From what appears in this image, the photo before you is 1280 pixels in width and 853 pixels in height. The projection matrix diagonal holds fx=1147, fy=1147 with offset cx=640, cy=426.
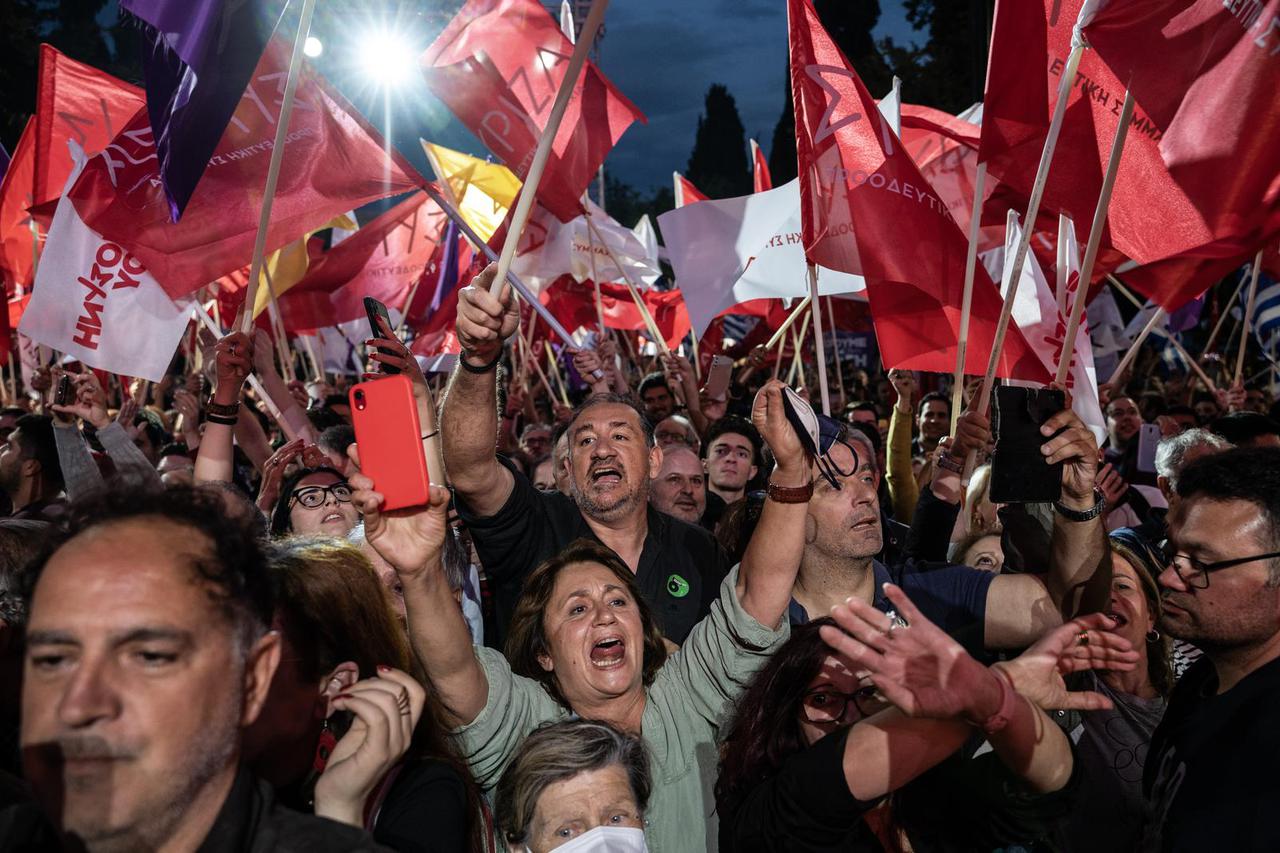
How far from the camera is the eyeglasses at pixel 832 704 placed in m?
2.61

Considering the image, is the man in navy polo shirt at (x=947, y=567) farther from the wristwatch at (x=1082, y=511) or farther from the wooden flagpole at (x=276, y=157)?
the wooden flagpole at (x=276, y=157)

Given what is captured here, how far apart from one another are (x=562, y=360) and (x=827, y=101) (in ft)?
35.0

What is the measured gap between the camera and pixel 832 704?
8.58 ft

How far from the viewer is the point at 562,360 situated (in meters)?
16.1

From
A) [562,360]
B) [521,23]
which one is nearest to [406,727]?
[521,23]

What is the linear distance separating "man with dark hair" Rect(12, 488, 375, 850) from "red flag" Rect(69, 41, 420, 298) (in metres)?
4.34

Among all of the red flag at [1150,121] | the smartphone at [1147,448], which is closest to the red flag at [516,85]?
the red flag at [1150,121]

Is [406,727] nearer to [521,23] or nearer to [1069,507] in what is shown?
[1069,507]

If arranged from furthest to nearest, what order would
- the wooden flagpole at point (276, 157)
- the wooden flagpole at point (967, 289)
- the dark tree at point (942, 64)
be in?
the dark tree at point (942, 64) < the wooden flagpole at point (967, 289) < the wooden flagpole at point (276, 157)

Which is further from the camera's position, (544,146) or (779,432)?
(779,432)

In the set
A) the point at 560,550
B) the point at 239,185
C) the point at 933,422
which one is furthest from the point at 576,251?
the point at 560,550

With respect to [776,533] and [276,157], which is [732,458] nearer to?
[276,157]

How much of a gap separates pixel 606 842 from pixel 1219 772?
50.8 inches

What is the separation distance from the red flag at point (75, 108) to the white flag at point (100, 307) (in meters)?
1.63
